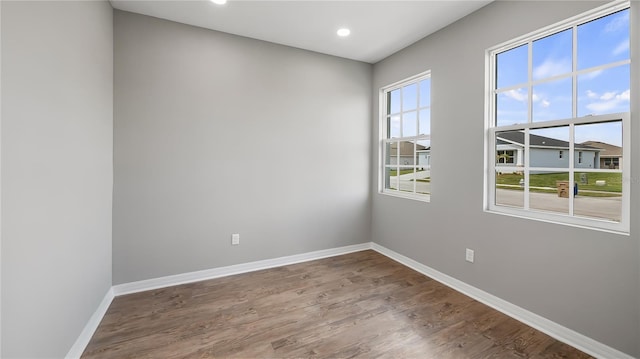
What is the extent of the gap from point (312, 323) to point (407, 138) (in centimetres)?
250

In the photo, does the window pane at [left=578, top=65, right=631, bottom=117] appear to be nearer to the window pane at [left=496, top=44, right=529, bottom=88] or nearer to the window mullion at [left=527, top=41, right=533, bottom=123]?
the window mullion at [left=527, top=41, right=533, bottom=123]

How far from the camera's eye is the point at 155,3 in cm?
242

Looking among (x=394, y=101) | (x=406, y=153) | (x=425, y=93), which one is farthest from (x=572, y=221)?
(x=394, y=101)

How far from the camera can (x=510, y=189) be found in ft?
7.85

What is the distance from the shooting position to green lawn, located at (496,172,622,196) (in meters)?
1.78

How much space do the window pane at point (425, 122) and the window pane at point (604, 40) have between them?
1.35 meters

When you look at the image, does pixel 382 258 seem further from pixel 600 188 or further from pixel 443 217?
pixel 600 188

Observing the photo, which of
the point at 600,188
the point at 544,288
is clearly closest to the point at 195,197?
the point at 544,288

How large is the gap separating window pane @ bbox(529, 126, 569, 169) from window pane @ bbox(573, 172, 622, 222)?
0.16m

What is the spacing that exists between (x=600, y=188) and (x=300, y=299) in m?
2.49

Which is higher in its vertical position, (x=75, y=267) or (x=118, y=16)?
(x=118, y=16)

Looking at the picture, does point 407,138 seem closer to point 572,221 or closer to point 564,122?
point 564,122

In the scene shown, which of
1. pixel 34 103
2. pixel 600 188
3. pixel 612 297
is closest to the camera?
pixel 34 103

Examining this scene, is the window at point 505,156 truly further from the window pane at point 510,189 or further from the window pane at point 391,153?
the window pane at point 391,153
